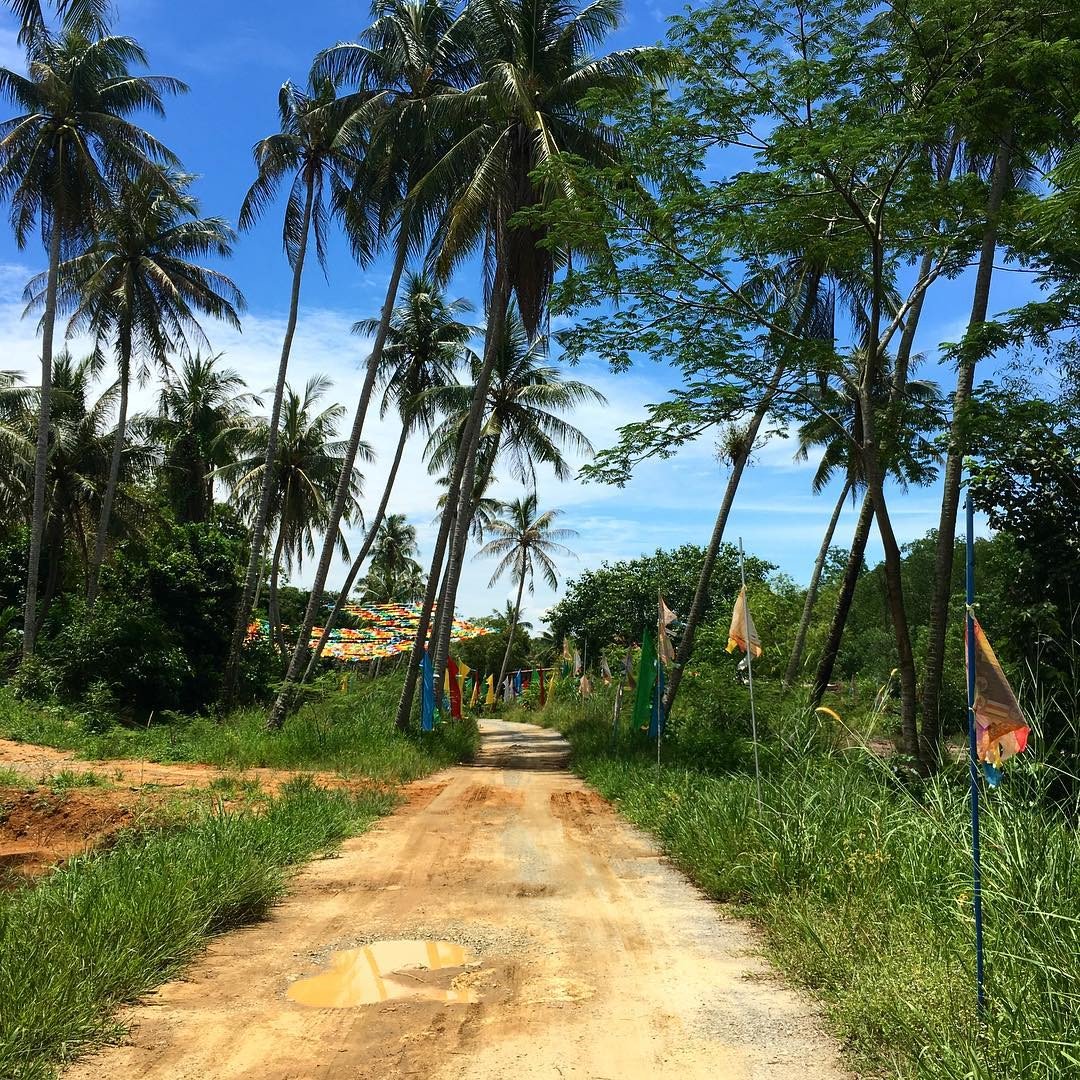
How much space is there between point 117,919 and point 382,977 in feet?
4.66

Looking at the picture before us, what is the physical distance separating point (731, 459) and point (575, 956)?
51.2 ft

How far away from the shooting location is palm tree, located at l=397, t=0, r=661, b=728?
16.3 metres

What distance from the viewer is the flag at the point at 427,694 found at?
1833cm

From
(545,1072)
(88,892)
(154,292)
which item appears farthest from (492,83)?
(545,1072)

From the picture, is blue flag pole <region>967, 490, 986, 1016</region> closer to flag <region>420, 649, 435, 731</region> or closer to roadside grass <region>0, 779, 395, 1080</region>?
roadside grass <region>0, 779, 395, 1080</region>

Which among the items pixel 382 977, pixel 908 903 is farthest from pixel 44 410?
pixel 908 903

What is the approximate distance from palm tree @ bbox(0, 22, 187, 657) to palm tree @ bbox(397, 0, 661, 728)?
894 centimetres

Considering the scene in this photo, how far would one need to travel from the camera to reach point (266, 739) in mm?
14945

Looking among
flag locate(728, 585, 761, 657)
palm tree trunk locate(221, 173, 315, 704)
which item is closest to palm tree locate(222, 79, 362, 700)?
palm tree trunk locate(221, 173, 315, 704)

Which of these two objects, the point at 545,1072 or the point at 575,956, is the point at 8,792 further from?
the point at 545,1072

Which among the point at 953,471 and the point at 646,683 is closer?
the point at 953,471

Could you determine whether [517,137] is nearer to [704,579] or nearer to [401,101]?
[401,101]

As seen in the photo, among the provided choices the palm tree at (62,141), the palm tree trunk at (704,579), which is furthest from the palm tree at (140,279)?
the palm tree trunk at (704,579)

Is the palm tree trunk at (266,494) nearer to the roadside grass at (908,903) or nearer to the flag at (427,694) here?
the flag at (427,694)
